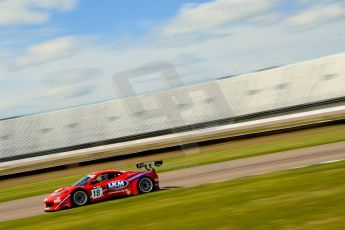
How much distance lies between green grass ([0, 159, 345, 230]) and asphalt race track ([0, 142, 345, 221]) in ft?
5.80

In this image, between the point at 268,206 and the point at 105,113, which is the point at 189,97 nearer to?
the point at 105,113

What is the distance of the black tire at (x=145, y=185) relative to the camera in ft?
54.7

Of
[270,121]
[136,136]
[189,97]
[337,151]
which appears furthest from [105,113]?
[337,151]

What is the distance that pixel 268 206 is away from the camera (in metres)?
10.5

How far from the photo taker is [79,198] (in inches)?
642

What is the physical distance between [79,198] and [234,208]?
7.04m

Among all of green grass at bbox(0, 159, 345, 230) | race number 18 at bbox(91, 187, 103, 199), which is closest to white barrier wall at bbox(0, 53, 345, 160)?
race number 18 at bbox(91, 187, 103, 199)

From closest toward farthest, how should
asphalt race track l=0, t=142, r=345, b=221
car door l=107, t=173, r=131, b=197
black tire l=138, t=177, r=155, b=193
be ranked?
car door l=107, t=173, r=131, b=197 → black tire l=138, t=177, r=155, b=193 → asphalt race track l=0, t=142, r=345, b=221

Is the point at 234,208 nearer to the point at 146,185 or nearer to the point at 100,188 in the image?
the point at 146,185

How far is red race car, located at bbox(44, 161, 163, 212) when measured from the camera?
16.2 metres

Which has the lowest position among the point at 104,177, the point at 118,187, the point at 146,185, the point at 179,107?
the point at 146,185

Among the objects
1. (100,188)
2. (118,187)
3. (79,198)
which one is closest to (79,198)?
(79,198)

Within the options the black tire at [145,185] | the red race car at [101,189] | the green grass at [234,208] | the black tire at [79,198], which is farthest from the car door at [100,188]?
the black tire at [145,185]

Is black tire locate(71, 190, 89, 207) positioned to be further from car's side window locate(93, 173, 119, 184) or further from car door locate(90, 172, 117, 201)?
car's side window locate(93, 173, 119, 184)
